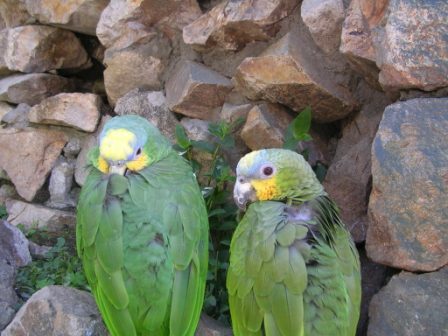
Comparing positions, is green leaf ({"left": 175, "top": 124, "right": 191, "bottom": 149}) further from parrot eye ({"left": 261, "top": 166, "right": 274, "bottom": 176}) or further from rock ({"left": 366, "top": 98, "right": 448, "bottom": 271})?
rock ({"left": 366, "top": 98, "right": 448, "bottom": 271})

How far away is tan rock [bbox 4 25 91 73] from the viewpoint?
340cm

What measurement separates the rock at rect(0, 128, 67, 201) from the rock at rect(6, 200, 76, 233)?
0.10m

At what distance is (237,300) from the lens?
2074 mm

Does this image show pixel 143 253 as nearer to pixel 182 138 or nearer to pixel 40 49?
pixel 182 138

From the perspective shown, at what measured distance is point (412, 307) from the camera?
209 centimetres

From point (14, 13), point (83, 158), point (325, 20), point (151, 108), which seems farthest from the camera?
point (14, 13)

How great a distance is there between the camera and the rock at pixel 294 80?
2551 mm

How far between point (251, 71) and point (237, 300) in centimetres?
103

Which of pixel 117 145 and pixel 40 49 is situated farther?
pixel 40 49

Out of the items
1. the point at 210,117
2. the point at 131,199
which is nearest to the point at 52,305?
the point at 131,199

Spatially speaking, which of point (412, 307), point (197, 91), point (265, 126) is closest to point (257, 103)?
point (265, 126)

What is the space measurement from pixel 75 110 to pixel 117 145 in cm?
121

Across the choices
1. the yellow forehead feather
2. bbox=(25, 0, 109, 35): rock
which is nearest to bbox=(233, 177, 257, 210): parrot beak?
the yellow forehead feather

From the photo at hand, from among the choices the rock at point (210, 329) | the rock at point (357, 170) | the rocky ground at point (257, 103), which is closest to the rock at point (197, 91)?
the rocky ground at point (257, 103)
